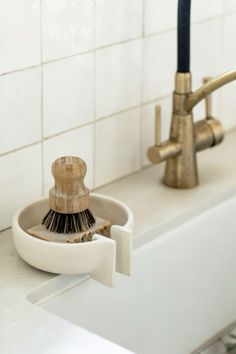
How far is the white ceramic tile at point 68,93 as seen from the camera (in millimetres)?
1152

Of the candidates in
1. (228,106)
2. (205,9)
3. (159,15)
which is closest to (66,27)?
(159,15)

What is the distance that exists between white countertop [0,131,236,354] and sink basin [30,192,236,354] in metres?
0.02

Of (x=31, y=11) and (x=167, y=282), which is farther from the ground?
(x=31, y=11)

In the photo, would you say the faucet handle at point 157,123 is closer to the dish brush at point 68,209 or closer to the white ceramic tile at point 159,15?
the white ceramic tile at point 159,15

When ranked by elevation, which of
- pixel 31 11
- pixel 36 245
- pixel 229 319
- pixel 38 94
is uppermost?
pixel 31 11

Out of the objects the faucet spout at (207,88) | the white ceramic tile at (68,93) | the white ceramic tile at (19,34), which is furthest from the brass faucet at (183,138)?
the white ceramic tile at (19,34)

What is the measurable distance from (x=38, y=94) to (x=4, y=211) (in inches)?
5.9

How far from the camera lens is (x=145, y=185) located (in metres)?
1.29

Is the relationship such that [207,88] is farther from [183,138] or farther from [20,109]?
[20,109]

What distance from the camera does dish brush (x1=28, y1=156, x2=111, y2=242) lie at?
1023 millimetres

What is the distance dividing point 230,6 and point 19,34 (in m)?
0.45

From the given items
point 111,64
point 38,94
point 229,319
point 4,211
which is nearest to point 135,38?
point 111,64

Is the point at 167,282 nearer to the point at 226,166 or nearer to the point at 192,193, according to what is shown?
the point at 192,193

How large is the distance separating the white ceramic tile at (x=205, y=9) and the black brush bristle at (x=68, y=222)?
0.43 m
